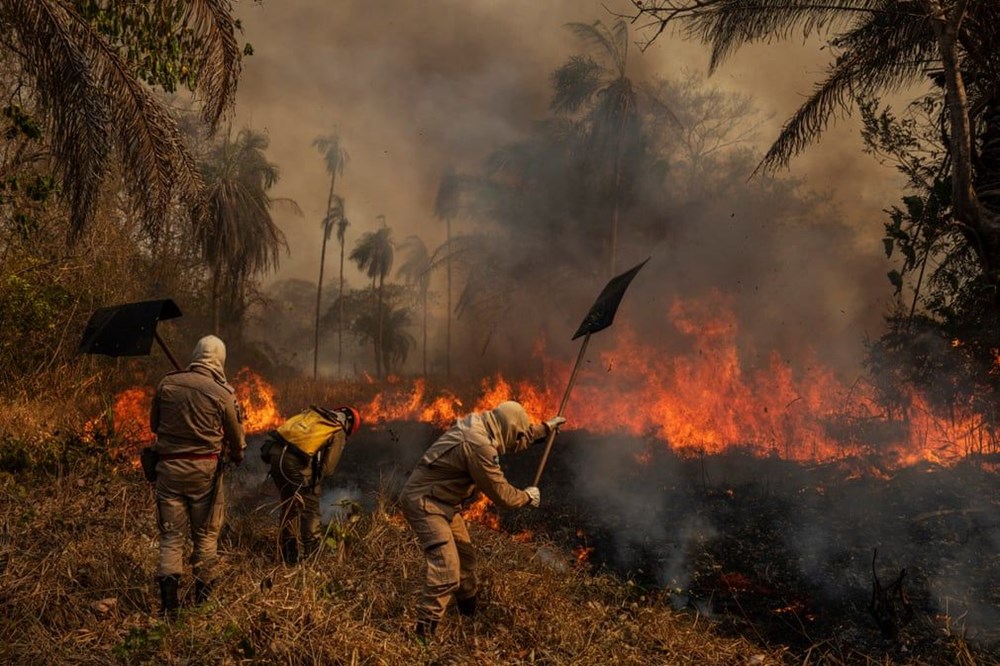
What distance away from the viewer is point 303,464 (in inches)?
211

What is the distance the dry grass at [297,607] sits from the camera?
333cm

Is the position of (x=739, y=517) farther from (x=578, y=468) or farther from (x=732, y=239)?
(x=732, y=239)

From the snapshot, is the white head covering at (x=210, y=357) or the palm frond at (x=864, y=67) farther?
the palm frond at (x=864, y=67)

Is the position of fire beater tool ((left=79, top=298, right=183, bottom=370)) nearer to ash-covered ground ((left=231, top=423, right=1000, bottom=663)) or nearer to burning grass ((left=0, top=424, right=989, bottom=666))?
burning grass ((left=0, top=424, right=989, bottom=666))

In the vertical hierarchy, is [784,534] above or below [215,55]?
below

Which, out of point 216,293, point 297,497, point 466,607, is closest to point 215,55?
point 297,497

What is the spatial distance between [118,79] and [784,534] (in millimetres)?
9283

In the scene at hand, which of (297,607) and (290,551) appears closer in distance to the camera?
(297,607)

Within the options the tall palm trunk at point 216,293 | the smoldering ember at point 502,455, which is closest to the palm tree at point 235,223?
the tall palm trunk at point 216,293

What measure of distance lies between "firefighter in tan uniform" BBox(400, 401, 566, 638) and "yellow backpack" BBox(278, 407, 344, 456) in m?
1.46

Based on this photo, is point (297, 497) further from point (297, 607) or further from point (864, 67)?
point (864, 67)

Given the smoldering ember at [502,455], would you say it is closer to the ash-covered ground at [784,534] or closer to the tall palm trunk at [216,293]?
the ash-covered ground at [784,534]

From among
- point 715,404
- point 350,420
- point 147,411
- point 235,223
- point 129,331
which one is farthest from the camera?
point 235,223

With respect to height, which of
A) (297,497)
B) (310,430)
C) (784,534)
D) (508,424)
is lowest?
(784,534)
